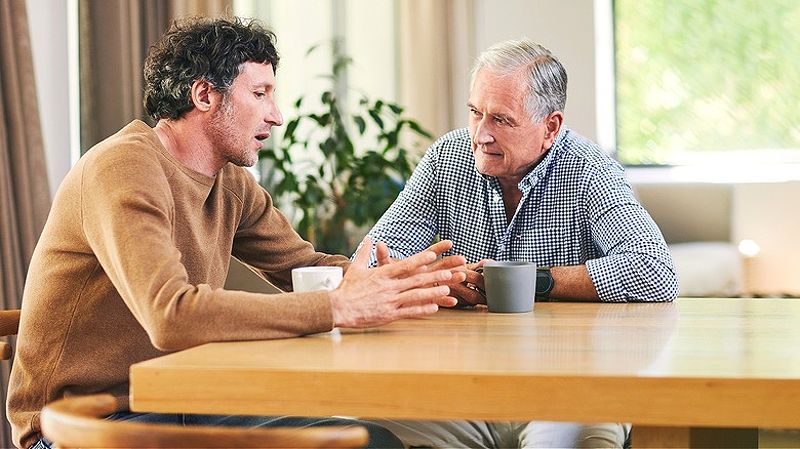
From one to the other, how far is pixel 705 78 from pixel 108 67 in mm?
3160

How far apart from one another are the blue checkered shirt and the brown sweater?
52 cm

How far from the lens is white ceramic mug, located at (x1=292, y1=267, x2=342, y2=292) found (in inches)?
67.0

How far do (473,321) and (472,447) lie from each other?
44 cm

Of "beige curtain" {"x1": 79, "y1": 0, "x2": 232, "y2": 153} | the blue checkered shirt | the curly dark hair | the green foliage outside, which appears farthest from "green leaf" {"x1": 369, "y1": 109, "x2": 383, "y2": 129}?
the curly dark hair

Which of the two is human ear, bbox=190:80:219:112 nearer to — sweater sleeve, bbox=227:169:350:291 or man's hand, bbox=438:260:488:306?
sweater sleeve, bbox=227:169:350:291

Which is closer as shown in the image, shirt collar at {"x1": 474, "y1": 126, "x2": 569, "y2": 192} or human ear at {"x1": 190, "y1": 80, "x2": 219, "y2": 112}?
human ear at {"x1": 190, "y1": 80, "x2": 219, "y2": 112}

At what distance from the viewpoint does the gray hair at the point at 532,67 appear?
231cm

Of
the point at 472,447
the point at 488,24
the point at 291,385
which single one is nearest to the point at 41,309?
the point at 291,385

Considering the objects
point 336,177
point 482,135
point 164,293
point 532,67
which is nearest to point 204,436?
point 164,293

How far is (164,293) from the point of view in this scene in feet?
4.88

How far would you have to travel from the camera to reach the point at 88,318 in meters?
1.73

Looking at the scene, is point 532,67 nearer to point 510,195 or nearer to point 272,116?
point 510,195

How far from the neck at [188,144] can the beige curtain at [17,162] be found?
5.45 feet

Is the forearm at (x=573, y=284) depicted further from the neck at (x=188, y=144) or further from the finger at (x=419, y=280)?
the neck at (x=188, y=144)
